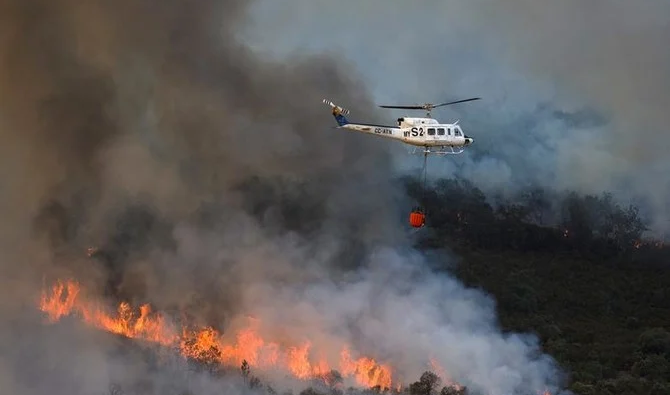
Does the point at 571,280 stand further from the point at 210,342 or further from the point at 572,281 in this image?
the point at 210,342

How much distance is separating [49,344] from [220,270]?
1497 centimetres

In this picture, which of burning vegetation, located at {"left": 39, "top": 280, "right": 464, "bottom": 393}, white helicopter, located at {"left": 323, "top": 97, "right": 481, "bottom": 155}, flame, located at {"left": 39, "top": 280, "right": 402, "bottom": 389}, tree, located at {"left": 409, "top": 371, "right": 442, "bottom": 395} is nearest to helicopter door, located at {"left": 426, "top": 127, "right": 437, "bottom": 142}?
white helicopter, located at {"left": 323, "top": 97, "right": 481, "bottom": 155}

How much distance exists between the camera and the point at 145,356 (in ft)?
198

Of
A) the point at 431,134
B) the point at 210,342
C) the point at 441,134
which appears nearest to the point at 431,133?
the point at 431,134

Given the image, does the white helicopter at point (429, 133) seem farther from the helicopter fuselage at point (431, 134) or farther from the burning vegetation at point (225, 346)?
the burning vegetation at point (225, 346)

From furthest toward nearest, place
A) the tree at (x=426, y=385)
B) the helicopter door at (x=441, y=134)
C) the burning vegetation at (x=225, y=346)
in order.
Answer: the burning vegetation at (x=225, y=346), the tree at (x=426, y=385), the helicopter door at (x=441, y=134)

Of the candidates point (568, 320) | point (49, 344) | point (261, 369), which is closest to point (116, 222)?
point (49, 344)

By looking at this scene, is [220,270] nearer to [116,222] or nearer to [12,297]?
[116,222]

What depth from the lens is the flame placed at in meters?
59.6

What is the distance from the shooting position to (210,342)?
62750mm

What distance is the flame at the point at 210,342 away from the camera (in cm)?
5959

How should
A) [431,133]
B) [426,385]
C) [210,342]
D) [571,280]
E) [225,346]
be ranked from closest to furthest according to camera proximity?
[431,133]
[426,385]
[225,346]
[210,342]
[571,280]

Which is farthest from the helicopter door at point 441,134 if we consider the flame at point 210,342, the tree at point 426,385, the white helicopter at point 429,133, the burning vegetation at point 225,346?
the flame at point 210,342

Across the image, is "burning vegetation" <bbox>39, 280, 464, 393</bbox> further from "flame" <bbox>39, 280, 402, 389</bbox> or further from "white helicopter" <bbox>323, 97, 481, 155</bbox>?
"white helicopter" <bbox>323, 97, 481, 155</bbox>
